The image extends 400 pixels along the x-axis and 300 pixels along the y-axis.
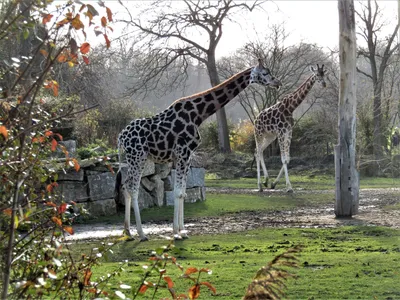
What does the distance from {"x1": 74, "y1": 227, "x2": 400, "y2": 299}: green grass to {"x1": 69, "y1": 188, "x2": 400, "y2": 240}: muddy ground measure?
95 cm

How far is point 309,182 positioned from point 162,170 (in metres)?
8.74

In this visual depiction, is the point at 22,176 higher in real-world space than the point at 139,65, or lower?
lower

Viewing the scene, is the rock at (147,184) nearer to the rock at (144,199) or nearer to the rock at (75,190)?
the rock at (144,199)

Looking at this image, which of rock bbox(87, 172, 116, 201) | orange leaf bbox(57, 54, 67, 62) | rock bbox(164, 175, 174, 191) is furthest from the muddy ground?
orange leaf bbox(57, 54, 67, 62)

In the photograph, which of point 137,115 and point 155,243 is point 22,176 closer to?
point 155,243

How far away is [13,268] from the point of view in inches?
159

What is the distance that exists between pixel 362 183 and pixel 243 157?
9.04 metres

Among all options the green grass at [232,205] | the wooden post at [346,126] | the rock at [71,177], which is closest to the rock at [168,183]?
the green grass at [232,205]

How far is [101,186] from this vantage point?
15180 mm

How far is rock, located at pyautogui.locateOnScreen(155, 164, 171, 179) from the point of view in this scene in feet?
54.7

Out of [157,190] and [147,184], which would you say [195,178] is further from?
[147,184]

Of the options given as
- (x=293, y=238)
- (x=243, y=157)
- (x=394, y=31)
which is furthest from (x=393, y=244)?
(x=394, y=31)

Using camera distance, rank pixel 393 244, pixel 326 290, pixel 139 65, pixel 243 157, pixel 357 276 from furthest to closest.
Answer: pixel 139 65, pixel 243 157, pixel 393 244, pixel 357 276, pixel 326 290

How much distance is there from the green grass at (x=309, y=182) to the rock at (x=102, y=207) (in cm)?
768
